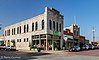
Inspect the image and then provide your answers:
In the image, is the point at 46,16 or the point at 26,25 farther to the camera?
the point at 26,25

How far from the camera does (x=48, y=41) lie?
52.6 metres

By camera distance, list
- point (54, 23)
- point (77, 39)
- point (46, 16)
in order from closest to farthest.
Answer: point (46, 16) → point (54, 23) → point (77, 39)

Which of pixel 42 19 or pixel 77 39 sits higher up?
pixel 42 19

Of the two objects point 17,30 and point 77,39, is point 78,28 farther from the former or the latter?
point 17,30

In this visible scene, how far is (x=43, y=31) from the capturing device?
170 ft

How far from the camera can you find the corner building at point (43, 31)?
169 feet

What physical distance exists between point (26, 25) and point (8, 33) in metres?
17.4

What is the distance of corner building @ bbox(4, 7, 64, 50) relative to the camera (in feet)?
169

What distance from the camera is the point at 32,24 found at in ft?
188

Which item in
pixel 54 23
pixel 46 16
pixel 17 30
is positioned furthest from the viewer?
pixel 17 30

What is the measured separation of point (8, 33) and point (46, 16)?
2929 cm

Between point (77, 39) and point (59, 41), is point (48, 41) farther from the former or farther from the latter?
point (77, 39)

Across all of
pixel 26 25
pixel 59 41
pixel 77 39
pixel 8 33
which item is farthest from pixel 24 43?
pixel 77 39

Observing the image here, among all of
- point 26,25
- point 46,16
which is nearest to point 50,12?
point 46,16
